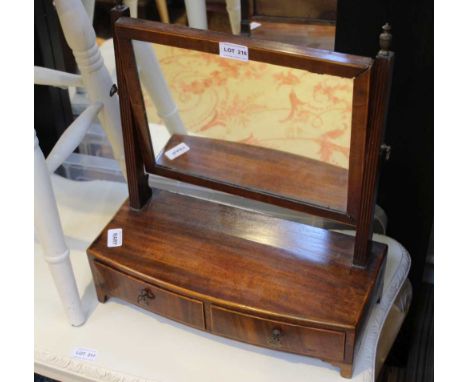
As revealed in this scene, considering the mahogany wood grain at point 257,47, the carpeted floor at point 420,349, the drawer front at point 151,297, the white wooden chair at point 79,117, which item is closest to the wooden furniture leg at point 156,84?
the white wooden chair at point 79,117

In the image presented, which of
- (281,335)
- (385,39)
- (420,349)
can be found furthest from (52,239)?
(420,349)

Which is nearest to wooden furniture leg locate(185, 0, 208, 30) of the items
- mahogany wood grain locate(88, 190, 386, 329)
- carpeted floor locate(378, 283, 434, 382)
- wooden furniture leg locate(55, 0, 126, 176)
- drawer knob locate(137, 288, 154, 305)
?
wooden furniture leg locate(55, 0, 126, 176)

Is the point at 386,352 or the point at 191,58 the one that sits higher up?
the point at 191,58

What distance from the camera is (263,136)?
0.86 m

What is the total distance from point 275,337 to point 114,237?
0.24 meters

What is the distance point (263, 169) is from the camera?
0.82 m

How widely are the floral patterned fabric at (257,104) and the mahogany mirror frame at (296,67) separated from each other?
0.07 metres

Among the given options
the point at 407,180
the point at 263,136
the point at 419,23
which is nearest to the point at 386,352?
the point at 407,180

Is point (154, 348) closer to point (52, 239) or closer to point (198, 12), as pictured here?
point (52, 239)

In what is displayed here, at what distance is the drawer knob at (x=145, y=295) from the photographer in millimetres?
774

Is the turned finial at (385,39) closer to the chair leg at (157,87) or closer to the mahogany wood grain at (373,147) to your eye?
the mahogany wood grain at (373,147)

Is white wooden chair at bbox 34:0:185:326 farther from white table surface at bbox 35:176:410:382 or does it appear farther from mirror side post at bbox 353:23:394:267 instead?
mirror side post at bbox 353:23:394:267

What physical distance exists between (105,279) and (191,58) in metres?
0.30
